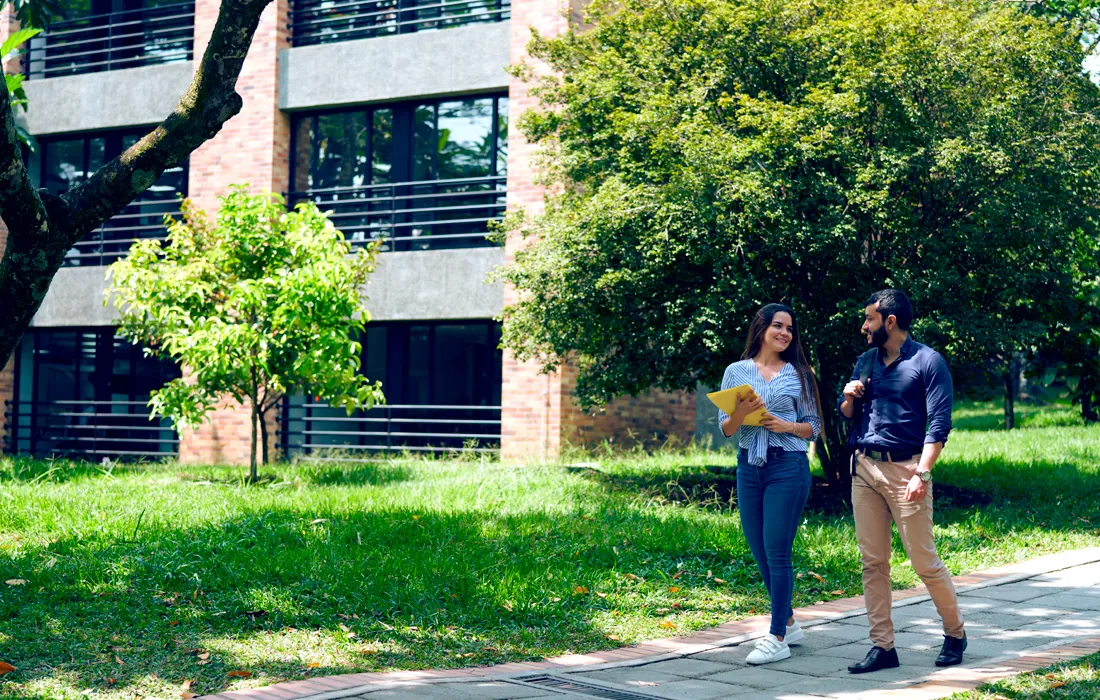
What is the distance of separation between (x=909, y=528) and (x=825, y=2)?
6854 millimetres

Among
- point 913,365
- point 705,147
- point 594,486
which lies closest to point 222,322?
point 594,486

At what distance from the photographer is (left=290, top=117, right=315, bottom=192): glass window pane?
18.4 metres

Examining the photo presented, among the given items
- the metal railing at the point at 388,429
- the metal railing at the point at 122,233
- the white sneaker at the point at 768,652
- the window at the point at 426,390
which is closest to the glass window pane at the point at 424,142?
the window at the point at 426,390

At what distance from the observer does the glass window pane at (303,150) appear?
1838 cm

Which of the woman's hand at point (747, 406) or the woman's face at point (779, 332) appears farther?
the woman's face at point (779, 332)

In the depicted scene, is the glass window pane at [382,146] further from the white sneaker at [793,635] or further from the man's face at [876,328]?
the man's face at [876,328]

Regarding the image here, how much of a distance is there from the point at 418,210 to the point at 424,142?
1.36 m

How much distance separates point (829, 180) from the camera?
33.4 feet

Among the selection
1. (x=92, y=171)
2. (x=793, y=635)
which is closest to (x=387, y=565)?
(x=793, y=635)

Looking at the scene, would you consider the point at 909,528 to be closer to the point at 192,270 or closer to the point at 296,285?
the point at 296,285

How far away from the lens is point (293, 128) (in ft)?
60.5

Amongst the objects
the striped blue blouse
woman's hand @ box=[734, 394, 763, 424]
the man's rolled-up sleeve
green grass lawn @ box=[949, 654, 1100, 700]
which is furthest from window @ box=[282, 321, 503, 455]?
green grass lawn @ box=[949, 654, 1100, 700]

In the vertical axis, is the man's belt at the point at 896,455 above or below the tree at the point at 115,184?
below

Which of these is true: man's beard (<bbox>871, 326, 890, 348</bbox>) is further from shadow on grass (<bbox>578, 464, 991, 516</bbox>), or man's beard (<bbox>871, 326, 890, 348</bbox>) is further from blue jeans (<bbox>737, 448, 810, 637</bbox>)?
shadow on grass (<bbox>578, 464, 991, 516</bbox>)
